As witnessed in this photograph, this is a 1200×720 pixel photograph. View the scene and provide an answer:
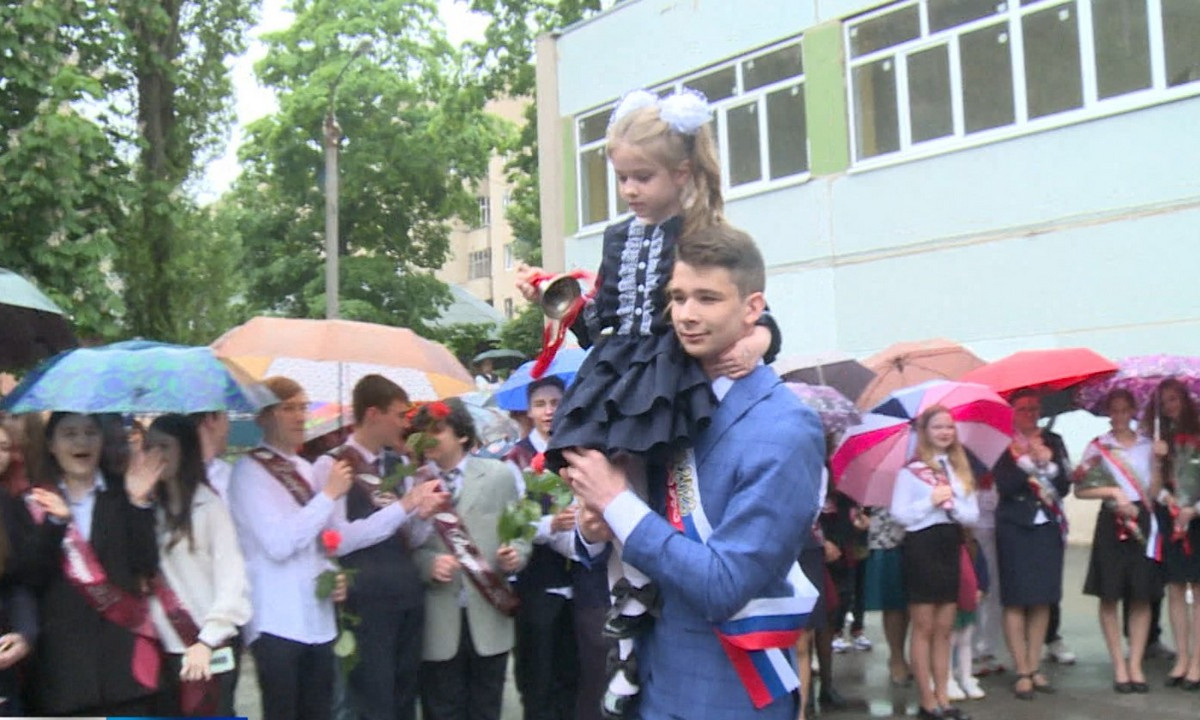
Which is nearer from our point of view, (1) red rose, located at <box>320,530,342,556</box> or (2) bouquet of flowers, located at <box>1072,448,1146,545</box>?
(1) red rose, located at <box>320,530,342,556</box>

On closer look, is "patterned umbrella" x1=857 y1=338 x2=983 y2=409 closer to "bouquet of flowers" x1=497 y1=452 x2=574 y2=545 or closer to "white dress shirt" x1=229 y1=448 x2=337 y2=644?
"bouquet of flowers" x1=497 y1=452 x2=574 y2=545

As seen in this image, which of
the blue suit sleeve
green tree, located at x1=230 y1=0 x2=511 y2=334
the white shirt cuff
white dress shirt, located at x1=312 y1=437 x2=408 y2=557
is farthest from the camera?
green tree, located at x1=230 y1=0 x2=511 y2=334

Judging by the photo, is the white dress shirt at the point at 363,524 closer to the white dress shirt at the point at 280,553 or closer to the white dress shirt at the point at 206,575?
the white dress shirt at the point at 280,553

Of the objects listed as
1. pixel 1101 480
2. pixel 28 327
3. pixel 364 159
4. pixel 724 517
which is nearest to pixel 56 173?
pixel 28 327

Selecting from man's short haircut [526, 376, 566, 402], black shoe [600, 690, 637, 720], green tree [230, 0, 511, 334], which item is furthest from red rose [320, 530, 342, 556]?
green tree [230, 0, 511, 334]

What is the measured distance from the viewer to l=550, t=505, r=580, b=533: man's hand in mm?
6785

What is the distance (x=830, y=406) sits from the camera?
7.87 meters

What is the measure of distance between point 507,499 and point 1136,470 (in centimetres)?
448

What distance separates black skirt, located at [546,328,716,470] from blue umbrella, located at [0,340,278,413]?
241 cm

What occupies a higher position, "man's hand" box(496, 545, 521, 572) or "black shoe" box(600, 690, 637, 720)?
"black shoe" box(600, 690, 637, 720)

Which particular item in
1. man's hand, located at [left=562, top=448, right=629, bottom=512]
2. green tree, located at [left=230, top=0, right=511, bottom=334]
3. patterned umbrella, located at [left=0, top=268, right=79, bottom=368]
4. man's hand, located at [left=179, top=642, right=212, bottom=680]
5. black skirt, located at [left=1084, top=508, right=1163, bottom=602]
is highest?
green tree, located at [left=230, top=0, right=511, bottom=334]

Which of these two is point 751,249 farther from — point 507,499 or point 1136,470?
point 1136,470

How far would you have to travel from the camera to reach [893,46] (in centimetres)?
1670

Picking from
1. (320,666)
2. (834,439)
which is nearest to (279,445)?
(320,666)
